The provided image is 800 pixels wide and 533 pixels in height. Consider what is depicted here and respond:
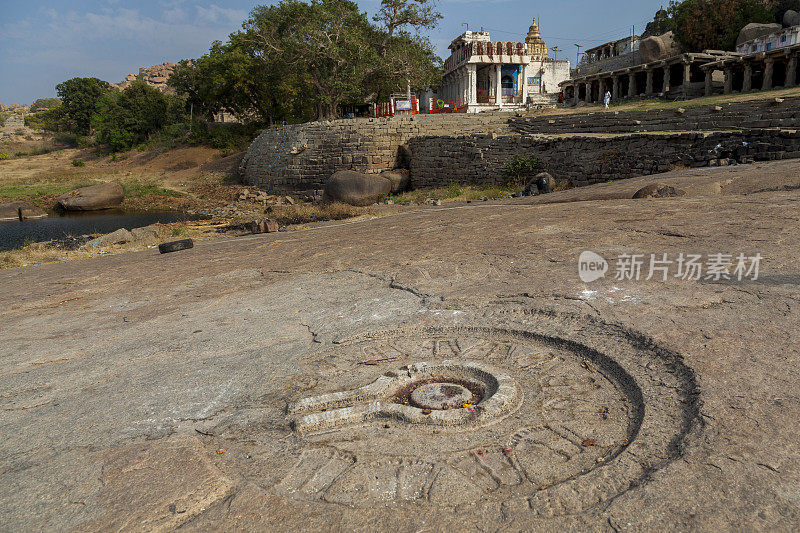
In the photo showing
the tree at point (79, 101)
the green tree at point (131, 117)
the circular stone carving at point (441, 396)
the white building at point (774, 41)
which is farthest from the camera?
the tree at point (79, 101)

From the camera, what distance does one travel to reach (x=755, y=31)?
26.8 metres

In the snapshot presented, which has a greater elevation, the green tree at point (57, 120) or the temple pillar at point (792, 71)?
the green tree at point (57, 120)

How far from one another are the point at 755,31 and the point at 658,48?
17.3ft

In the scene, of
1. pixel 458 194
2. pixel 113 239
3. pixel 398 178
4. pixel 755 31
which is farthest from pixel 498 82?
pixel 113 239

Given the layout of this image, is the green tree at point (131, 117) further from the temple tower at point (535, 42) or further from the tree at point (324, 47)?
the temple tower at point (535, 42)

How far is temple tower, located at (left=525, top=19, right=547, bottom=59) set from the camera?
129 feet

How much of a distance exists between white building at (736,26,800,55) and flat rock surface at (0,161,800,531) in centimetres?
2513

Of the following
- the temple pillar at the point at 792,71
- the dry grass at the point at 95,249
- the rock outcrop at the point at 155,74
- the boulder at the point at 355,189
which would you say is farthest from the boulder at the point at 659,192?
the rock outcrop at the point at 155,74

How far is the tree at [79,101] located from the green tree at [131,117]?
6.46 metres

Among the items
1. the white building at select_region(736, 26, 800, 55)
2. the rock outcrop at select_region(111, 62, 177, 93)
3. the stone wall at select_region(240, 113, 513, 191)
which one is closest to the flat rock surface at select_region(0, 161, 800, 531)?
the stone wall at select_region(240, 113, 513, 191)

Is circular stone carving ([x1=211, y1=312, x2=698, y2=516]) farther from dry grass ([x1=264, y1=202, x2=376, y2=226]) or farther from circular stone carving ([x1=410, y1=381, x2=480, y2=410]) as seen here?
dry grass ([x1=264, y1=202, x2=376, y2=226])

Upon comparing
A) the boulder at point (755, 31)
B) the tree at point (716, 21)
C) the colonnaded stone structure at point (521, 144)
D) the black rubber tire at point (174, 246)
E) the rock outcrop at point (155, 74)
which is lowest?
the black rubber tire at point (174, 246)

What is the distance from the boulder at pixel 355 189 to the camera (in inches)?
724

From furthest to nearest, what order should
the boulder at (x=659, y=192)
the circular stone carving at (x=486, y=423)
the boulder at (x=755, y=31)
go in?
the boulder at (x=755, y=31)
the boulder at (x=659, y=192)
the circular stone carving at (x=486, y=423)
